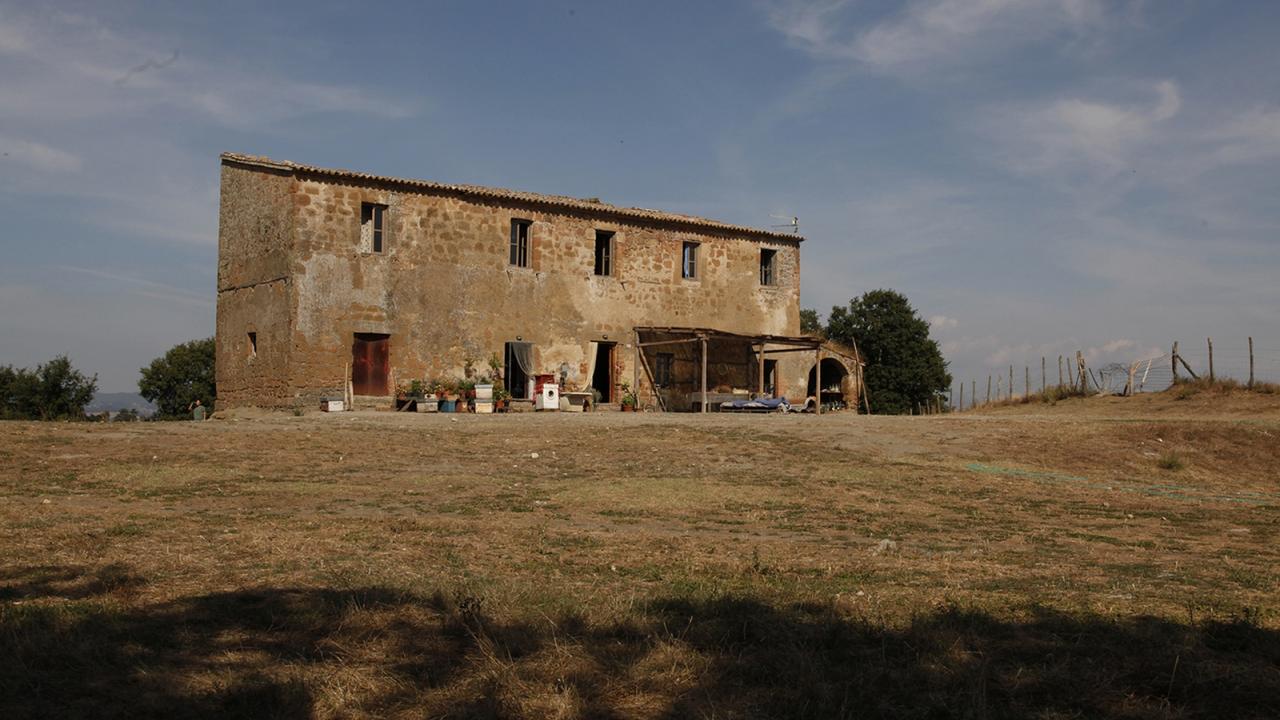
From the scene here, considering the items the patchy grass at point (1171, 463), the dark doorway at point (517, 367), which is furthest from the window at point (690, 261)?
the patchy grass at point (1171, 463)

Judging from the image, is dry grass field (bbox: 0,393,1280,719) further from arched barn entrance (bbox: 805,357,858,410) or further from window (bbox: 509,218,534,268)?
arched barn entrance (bbox: 805,357,858,410)

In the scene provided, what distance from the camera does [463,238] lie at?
27.9 m

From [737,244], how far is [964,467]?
18.8 meters

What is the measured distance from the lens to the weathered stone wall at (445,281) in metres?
25.4

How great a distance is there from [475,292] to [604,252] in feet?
16.0

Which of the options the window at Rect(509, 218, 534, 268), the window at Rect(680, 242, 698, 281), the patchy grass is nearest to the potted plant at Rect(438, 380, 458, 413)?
the window at Rect(509, 218, 534, 268)

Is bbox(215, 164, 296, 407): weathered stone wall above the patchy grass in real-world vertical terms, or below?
above

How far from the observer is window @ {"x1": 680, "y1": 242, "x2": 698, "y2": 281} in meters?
32.5

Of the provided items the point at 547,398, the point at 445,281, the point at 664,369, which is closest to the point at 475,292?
the point at 445,281

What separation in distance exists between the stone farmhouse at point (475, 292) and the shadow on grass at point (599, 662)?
2086cm

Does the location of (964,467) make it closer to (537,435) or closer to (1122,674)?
(537,435)

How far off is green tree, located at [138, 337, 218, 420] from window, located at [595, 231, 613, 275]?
29.6 metres

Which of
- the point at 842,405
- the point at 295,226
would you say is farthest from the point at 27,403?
the point at 842,405

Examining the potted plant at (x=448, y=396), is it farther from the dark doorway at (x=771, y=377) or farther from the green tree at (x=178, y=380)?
the green tree at (x=178, y=380)
